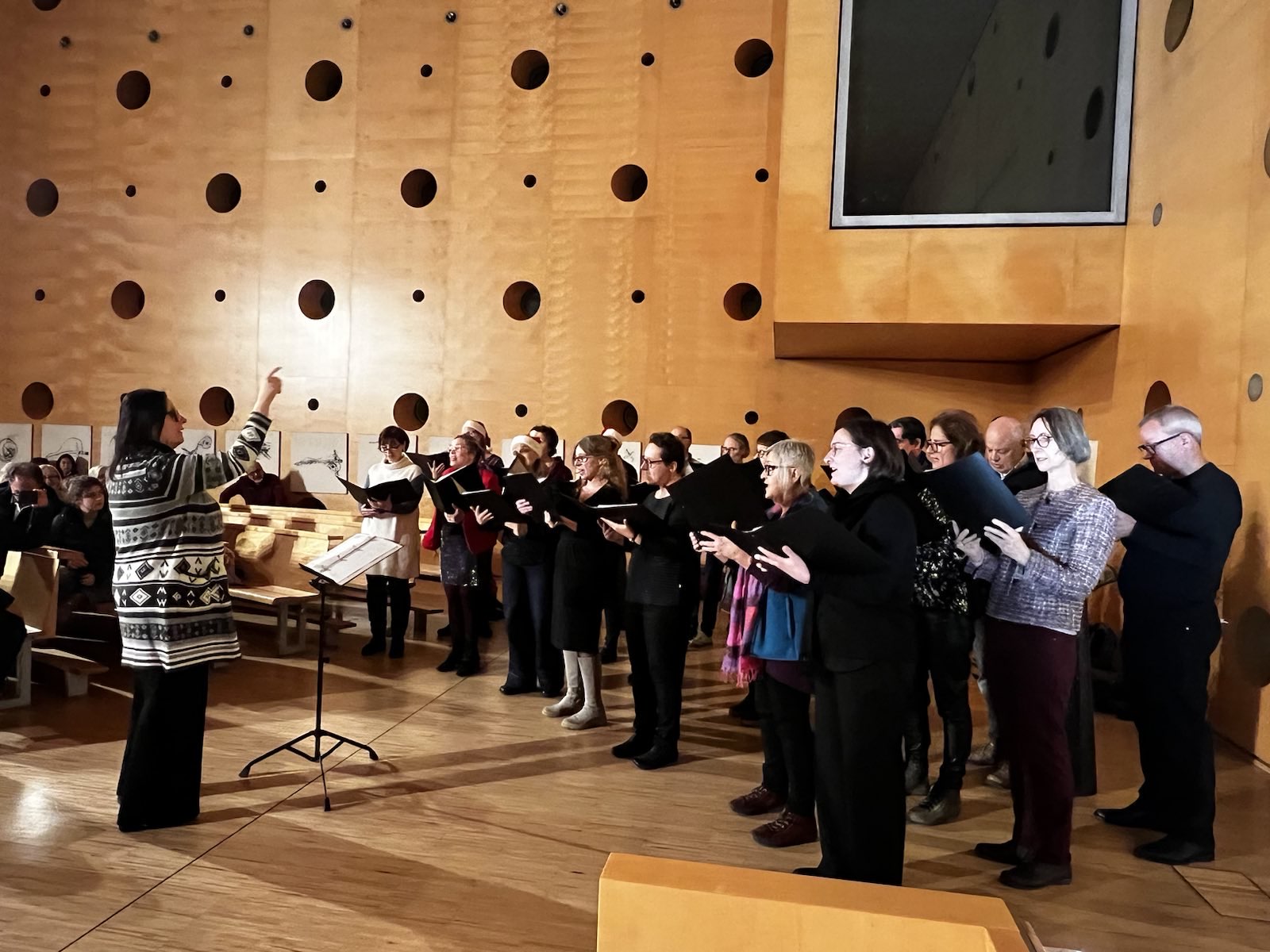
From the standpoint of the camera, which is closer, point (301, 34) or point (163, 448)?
point (163, 448)

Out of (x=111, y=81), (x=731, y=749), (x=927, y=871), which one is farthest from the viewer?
(x=111, y=81)

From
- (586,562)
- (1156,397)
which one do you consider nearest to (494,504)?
(586,562)

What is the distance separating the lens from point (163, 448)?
11.8 ft

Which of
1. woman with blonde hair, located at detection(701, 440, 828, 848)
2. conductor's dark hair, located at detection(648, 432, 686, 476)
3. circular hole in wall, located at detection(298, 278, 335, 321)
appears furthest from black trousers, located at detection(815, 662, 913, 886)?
circular hole in wall, located at detection(298, 278, 335, 321)

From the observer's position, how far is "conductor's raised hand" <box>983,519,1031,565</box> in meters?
3.01

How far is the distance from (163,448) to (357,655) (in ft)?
11.6

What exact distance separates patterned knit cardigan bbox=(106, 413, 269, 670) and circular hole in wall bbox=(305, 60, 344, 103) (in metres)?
7.94

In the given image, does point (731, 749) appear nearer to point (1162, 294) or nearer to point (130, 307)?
point (1162, 294)

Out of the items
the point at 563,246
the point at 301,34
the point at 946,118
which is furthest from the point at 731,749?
the point at 301,34

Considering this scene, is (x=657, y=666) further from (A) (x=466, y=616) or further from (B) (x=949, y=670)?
(A) (x=466, y=616)

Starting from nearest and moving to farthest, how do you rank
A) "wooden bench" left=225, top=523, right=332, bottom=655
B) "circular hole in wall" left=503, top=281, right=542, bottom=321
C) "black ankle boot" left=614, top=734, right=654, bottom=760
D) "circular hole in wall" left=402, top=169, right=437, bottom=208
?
1. "black ankle boot" left=614, top=734, right=654, bottom=760
2. "wooden bench" left=225, top=523, right=332, bottom=655
3. "circular hole in wall" left=503, top=281, right=542, bottom=321
4. "circular hole in wall" left=402, top=169, right=437, bottom=208

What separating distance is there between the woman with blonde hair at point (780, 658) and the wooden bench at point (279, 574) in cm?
405

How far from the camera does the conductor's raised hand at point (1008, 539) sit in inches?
119

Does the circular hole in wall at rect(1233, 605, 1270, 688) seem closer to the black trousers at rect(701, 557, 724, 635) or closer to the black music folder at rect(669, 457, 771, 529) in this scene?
the black music folder at rect(669, 457, 771, 529)
